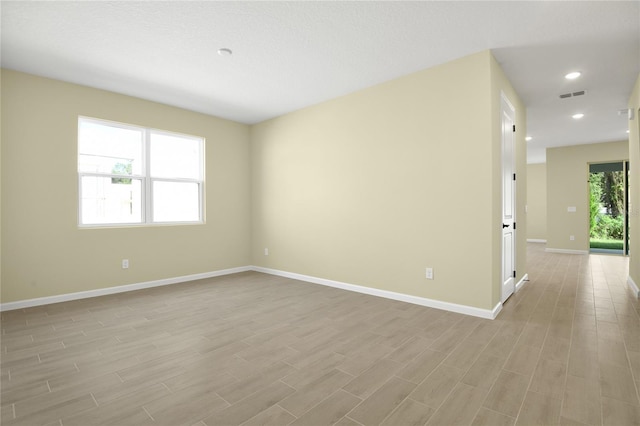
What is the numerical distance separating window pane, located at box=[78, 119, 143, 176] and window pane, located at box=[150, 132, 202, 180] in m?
0.23

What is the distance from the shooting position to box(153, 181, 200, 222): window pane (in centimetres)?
496

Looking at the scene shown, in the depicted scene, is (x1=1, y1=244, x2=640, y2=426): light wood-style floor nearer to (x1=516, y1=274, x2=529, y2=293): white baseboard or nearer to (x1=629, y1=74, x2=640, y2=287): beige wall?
(x1=516, y1=274, x2=529, y2=293): white baseboard

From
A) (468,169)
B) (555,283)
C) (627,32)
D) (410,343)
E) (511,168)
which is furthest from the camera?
(555,283)

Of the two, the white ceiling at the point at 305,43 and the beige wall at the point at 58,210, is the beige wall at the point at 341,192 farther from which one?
the white ceiling at the point at 305,43

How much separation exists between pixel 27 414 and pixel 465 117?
4217 millimetres

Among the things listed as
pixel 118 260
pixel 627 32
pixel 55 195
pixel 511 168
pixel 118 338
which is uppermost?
pixel 627 32

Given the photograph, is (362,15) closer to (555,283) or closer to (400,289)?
(400,289)

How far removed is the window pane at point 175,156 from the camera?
16.2ft

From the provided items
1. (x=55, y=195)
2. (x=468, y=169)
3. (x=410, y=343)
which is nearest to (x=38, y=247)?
(x=55, y=195)

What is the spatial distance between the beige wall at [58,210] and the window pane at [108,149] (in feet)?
0.49

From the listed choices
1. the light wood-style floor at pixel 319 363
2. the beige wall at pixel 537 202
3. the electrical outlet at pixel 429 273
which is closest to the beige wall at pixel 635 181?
the light wood-style floor at pixel 319 363

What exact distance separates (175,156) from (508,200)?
16.5 ft

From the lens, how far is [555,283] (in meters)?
4.77

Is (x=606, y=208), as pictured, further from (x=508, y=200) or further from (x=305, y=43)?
(x=305, y=43)
